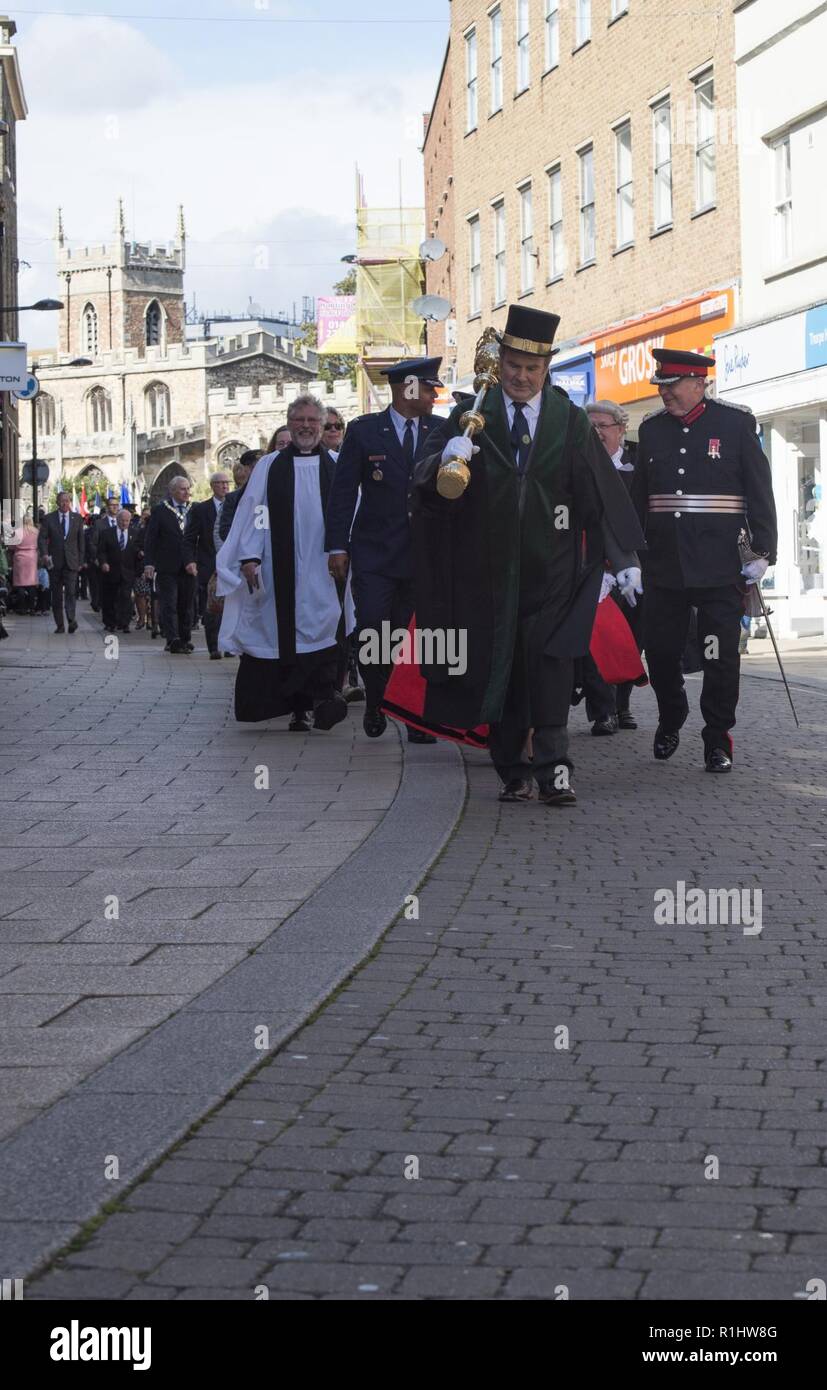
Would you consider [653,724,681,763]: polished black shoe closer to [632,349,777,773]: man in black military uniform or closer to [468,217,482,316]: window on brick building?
[632,349,777,773]: man in black military uniform

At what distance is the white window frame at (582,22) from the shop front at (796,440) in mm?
8116

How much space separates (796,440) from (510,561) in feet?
49.7

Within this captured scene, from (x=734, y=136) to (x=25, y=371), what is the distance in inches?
415

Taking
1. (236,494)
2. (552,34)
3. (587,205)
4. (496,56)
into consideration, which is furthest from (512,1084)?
(496,56)

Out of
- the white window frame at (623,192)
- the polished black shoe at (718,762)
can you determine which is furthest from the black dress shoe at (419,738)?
the white window frame at (623,192)

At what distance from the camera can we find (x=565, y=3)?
102 ft

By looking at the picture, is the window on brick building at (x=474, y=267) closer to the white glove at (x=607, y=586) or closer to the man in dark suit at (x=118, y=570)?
the man in dark suit at (x=118, y=570)

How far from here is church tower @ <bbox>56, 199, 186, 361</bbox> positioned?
5418 inches

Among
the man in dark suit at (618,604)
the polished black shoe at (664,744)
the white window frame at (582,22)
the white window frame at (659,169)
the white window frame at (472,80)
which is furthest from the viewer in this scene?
the white window frame at (472,80)

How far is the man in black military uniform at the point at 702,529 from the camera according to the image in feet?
32.5

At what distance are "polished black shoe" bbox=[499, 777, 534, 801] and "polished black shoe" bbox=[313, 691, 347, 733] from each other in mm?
2885

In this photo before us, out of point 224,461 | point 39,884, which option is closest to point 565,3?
point 39,884

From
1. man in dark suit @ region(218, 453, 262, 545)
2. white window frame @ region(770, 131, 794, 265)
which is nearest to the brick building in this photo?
white window frame @ region(770, 131, 794, 265)

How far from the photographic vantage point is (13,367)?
29.0m
